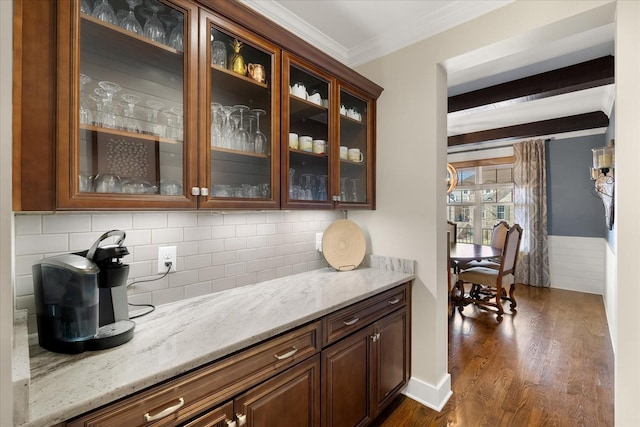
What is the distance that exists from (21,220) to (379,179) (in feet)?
6.66

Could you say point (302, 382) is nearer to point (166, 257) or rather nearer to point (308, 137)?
point (166, 257)

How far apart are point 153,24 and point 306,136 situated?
0.94 m

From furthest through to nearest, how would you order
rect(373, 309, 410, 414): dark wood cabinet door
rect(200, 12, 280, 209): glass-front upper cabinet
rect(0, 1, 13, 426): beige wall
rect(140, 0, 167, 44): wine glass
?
rect(373, 309, 410, 414): dark wood cabinet door, rect(200, 12, 280, 209): glass-front upper cabinet, rect(140, 0, 167, 44): wine glass, rect(0, 1, 13, 426): beige wall

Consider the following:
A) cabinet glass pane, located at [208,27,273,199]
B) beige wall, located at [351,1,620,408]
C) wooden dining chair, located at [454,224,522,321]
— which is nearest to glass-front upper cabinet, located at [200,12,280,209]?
cabinet glass pane, located at [208,27,273,199]

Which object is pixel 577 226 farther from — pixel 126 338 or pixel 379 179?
pixel 126 338

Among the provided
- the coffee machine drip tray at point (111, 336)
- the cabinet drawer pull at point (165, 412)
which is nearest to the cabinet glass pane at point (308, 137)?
the coffee machine drip tray at point (111, 336)

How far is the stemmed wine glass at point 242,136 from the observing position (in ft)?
5.00

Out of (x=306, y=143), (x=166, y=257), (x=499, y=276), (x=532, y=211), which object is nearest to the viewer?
(x=166, y=257)

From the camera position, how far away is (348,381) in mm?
1584

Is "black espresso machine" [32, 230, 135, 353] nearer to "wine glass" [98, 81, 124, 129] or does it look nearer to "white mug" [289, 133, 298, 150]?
"wine glass" [98, 81, 124, 129]

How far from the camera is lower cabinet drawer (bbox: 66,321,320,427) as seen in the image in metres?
0.83

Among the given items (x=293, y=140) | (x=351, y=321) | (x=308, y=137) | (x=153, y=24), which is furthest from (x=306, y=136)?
(x=351, y=321)

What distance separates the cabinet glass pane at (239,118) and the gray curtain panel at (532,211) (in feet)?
17.8

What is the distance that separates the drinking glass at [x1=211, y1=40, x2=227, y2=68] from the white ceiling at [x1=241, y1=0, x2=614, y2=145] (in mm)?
613
